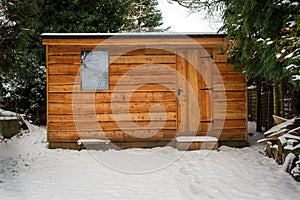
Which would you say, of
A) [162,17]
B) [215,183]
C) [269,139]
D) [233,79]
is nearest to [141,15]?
[162,17]

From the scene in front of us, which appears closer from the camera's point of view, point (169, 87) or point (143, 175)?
point (143, 175)

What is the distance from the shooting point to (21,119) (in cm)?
990

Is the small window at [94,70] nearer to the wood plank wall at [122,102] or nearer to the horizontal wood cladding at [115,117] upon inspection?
the wood plank wall at [122,102]

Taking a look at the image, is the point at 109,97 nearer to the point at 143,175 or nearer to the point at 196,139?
the point at 196,139

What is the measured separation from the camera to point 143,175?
5.19 m

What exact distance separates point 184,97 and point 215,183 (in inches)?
122

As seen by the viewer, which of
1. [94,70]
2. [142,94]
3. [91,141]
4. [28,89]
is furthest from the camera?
[28,89]

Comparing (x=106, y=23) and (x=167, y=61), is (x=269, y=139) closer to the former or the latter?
(x=167, y=61)

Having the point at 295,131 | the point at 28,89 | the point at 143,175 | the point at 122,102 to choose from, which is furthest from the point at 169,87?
the point at 28,89

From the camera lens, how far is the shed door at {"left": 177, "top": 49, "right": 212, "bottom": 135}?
7453 millimetres

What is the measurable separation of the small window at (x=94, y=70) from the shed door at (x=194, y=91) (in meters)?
1.72

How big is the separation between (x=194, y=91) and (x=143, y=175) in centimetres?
293

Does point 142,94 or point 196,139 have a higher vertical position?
point 142,94

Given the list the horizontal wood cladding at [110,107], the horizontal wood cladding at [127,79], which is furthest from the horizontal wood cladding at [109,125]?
the horizontal wood cladding at [127,79]
